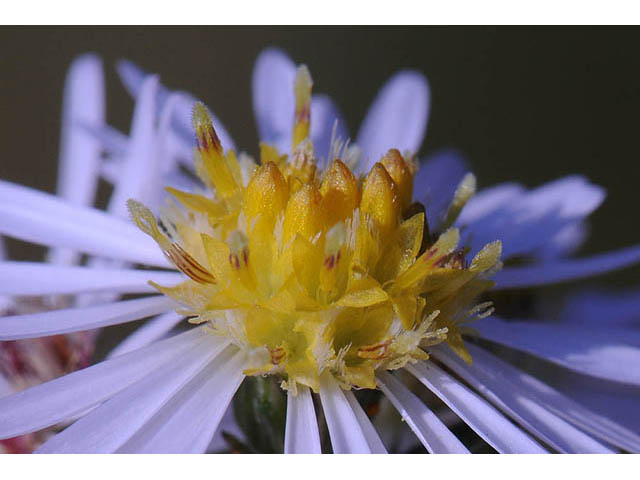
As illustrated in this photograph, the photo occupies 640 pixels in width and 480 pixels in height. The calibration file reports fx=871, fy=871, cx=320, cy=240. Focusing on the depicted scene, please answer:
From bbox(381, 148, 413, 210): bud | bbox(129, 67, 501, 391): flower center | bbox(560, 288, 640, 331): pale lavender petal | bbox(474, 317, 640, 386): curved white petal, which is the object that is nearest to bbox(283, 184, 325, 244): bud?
bbox(129, 67, 501, 391): flower center

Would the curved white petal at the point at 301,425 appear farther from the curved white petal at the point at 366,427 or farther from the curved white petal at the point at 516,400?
the curved white petal at the point at 516,400

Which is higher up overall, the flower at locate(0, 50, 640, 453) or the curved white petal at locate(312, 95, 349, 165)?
the curved white petal at locate(312, 95, 349, 165)

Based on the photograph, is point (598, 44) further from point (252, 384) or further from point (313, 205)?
point (252, 384)

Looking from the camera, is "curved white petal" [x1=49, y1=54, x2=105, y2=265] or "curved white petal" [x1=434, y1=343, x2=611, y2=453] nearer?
"curved white petal" [x1=434, y1=343, x2=611, y2=453]

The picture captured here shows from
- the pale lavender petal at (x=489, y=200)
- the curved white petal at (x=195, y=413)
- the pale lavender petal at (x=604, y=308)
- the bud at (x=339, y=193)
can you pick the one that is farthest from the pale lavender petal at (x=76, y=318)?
the pale lavender petal at (x=604, y=308)

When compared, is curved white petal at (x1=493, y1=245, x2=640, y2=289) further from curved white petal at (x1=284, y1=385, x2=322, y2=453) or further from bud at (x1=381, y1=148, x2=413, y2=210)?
curved white petal at (x1=284, y1=385, x2=322, y2=453)

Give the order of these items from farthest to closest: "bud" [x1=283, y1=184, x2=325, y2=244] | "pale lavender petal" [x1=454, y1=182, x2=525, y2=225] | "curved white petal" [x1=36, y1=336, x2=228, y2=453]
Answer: "pale lavender petal" [x1=454, y1=182, x2=525, y2=225]
"bud" [x1=283, y1=184, x2=325, y2=244]
"curved white petal" [x1=36, y1=336, x2=228, y2=453]
